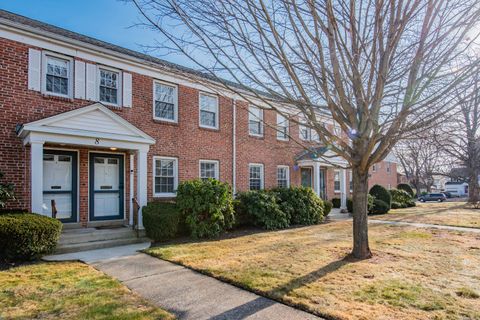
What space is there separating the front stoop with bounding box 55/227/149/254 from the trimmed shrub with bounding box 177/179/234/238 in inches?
56.9

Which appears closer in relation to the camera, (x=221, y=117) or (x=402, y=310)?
(x=402, y=310)

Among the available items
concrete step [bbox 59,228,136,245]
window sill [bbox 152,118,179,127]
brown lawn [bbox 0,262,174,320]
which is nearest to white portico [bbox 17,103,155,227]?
concrete step [bbox 59,228,136,245]

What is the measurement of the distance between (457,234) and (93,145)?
1153 centimetres

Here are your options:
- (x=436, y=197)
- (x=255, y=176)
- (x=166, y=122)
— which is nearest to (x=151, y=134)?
(x=166, y=122)

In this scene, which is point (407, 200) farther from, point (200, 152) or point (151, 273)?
point (151, 273)

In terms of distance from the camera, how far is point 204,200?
10.2 metres

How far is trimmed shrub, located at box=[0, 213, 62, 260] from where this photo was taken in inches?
267

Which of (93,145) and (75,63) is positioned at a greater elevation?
(75,63)

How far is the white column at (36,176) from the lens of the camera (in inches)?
321

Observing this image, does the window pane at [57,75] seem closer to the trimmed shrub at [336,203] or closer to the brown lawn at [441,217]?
the brown lawn at [441,217]

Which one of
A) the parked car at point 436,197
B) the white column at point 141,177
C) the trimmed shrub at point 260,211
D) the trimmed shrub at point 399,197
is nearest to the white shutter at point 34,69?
the white column at point 141,177

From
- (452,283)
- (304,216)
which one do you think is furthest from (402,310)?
(304,216)

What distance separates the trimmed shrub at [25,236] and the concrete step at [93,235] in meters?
0.96

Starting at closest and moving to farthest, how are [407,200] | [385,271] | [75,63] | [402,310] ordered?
[402,310] < [385,271] < [75,63] < [407,200]
